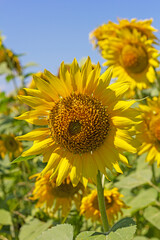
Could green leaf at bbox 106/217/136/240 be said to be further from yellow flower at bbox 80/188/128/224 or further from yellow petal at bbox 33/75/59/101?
yellow flower at bbox 80/188/128/224

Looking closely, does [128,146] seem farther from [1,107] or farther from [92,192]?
[1,107]

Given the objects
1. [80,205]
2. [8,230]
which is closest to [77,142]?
[80,205]

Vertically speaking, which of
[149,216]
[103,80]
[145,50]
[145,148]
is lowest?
[149,216]

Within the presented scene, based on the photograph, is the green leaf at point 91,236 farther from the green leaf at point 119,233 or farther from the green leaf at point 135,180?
the green leaf at point 135,180

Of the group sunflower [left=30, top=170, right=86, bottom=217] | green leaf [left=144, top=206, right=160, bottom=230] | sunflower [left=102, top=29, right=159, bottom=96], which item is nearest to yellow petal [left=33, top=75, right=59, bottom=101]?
sunflower [left=30, top=170, right=86, bottom=217]

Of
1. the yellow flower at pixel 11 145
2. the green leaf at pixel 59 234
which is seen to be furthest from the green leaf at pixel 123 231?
the yellow flower at pixel 11 145

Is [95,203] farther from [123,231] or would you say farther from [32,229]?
[123,231]
